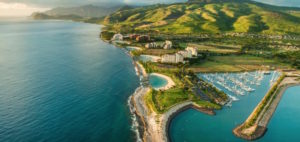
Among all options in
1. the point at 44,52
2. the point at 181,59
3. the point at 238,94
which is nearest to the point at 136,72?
the point at 181,59

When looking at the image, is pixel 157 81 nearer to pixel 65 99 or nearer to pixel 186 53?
pixel 65 99

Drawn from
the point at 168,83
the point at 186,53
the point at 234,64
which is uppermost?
the point at 186,53

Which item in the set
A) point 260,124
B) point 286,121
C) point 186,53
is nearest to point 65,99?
point 260,124

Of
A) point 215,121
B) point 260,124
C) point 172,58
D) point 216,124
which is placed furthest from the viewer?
point 172,58

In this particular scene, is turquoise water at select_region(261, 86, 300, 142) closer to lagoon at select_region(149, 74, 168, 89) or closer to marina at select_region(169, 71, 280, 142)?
marina at select_region(169, 71, 280, 142)

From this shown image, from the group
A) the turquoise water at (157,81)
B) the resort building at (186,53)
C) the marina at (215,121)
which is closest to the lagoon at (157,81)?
the turquoise water at (157,81)

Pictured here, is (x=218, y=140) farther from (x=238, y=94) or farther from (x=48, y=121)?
(x=48, y=121)

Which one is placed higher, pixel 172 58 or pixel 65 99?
pixel 172 58

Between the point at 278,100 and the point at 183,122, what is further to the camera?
the point at 278,100
